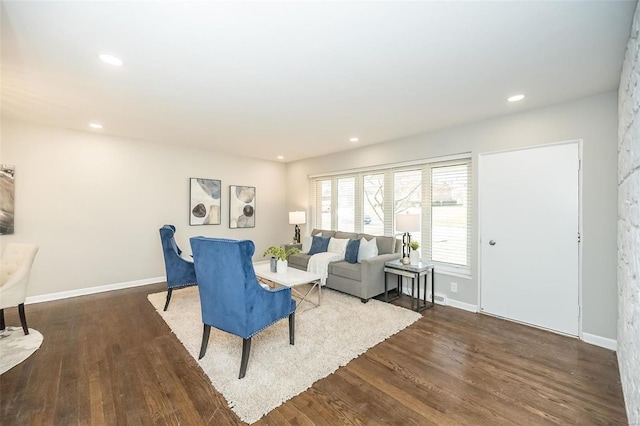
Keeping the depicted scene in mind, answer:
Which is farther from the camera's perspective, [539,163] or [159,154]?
[159,154]

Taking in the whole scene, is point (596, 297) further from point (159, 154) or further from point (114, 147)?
point (114, 147)

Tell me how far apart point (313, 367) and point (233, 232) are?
4110 mm

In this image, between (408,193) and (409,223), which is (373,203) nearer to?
(408,193)

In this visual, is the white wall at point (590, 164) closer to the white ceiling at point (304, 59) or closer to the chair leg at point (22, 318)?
the white ceiling at point (304, 59)

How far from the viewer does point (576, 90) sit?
2729 mm

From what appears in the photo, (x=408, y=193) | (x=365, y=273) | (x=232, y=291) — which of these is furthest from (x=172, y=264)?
(x=408, y=193)

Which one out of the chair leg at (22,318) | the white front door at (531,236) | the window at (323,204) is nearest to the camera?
the chair leg at (22,318)

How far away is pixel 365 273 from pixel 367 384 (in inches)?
73.1

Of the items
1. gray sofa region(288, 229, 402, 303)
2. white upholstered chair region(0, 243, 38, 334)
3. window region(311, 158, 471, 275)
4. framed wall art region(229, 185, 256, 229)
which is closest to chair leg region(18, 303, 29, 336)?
white upholstered chair region(0, 243, 38, 334)

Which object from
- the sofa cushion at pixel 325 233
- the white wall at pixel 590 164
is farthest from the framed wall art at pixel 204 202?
the white wall at pixel 590 164

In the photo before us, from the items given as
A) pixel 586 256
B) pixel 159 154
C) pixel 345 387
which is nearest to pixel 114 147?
pixel 159 154

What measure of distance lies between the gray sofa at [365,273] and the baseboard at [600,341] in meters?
2.28

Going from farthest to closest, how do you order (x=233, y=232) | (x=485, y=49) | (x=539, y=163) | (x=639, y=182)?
(x=233, y=232)
(x=539, y=163)
(x=485, y=49)
(x=639, y=182)

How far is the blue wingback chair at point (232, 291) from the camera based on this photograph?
7.22ft
